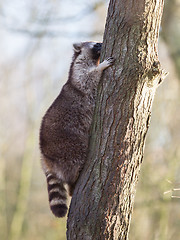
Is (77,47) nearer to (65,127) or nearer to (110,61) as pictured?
(65,127)

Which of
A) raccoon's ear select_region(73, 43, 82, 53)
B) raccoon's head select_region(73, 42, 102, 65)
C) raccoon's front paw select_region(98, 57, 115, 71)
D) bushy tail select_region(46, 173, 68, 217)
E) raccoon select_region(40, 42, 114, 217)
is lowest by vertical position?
bushy tail select_region(46, 173, 68, 217)

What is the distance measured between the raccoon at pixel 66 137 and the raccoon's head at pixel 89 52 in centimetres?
42

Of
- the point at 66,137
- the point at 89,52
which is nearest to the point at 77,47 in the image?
the point at 89,52

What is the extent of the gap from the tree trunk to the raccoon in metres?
0.48

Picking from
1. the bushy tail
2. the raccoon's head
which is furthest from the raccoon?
the raccoon's head

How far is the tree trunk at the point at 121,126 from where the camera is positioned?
3.27 m

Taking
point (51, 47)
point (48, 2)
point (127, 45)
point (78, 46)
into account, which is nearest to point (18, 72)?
point (51, 47)

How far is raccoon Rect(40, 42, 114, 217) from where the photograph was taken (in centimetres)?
391

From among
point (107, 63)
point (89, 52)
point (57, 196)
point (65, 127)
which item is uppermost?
point (89, 52)

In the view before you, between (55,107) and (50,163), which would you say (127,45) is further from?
(50,163)

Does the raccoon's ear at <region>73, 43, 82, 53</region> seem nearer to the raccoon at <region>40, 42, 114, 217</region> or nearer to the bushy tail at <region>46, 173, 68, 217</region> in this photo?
the raccoon at <region>40, 42, 114, 217</region>

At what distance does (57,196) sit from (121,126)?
1168 millimetres

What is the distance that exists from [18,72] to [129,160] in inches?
407

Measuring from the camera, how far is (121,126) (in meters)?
3.29
